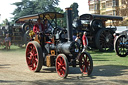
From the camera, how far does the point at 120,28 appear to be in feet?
89.7

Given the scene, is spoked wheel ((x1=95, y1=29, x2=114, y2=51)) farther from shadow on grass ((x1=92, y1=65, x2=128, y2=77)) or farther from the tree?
the tree

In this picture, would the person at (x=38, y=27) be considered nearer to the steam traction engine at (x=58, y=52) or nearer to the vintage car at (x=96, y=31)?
the steam traction engine at (x=58, y=52)

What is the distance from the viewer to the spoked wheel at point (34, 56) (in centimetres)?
802

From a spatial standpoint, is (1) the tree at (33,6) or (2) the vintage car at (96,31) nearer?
(2) the vintage car at (96,31)

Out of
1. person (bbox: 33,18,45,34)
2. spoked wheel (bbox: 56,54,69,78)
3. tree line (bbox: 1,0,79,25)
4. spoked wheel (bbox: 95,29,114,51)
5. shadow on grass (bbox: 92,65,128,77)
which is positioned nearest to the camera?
spoked wheel (bbox: 56,54,69,78)

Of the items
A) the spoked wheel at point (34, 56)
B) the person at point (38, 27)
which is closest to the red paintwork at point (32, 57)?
the spoked wheel at point (34, 56)

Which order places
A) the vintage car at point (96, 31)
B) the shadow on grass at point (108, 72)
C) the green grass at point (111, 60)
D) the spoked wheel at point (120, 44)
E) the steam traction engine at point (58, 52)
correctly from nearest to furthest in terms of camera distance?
the steam traction engine at point (58, 52), the shadow on grass at point (108, 72), the green grass at point (111, 60), the spoked wheel at point (120, 44), the vintage car at point (96, 31)

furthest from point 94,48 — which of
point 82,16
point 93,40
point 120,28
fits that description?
point 120,28

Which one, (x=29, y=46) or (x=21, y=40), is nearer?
(x=29, y=46)

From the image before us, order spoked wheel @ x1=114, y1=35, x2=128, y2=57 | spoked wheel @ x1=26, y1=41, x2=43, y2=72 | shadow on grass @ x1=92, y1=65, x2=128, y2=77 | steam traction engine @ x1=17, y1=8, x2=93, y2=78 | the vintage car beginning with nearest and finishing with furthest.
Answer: steam traction engine @ x1=17, y1=8, x2=93, y2=78 < shadow on grass @ x1=92, y1=65, x2=128, y2=77 < spoked wheel @ x1=26, y1=41, x2=43, y2=72 < spoked wheel @ x1=114, y1=35, x2=128, y2=57 < the vintage car

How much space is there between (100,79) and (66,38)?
192cm

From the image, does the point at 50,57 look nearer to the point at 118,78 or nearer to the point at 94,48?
the point at 118,78

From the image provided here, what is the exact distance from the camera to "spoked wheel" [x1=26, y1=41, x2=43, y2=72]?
316 inches

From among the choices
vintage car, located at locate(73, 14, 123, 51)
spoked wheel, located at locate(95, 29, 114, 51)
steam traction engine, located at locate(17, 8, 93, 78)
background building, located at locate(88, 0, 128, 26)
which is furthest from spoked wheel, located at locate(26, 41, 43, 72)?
background building, located at locate(88, 0, 128, 26)
